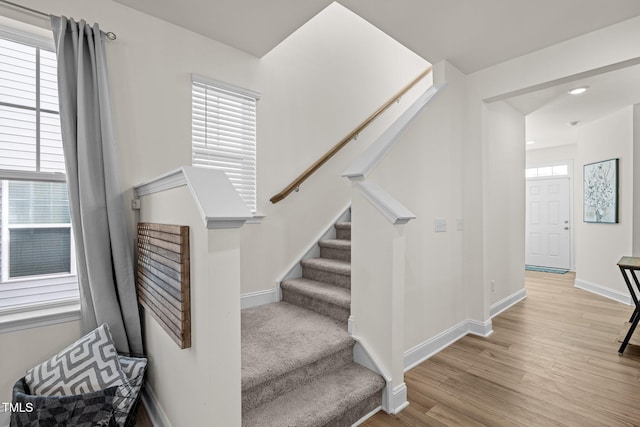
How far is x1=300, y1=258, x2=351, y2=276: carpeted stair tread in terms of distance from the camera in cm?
257

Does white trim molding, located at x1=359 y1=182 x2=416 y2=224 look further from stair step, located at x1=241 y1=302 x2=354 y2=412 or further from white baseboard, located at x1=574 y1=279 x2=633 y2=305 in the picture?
white baseboard, located at x1=574 y1=279 x2=633 y2=305

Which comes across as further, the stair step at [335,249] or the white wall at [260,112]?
the stair step at [335,249]

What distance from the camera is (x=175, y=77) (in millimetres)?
2246

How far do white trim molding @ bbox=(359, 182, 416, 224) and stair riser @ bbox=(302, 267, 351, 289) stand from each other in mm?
807

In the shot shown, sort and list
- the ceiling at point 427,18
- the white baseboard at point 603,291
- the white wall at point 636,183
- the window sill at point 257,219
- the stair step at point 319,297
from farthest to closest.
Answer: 1. the white baseboard at point 603,291
2. the white wall at point 636,183
3. the window sill at point 257,219
4. the stair step at point 319,297
5. the ceiling at point 427,18

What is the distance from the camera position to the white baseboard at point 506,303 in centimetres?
354

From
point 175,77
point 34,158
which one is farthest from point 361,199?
point 34,158

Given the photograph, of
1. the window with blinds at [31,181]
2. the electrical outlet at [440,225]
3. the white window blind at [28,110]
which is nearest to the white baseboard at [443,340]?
the electrical outlet at [440,225]

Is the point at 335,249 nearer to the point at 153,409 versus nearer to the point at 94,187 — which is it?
the point at 153,409

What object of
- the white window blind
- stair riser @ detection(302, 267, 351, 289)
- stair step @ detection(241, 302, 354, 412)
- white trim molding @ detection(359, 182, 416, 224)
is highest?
the white window blind

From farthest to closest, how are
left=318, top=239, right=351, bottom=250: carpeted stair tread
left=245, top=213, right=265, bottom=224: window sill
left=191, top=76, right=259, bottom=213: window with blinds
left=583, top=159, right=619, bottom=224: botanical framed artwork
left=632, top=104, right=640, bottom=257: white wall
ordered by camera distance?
left=583, top=159, right=619, bottom=224: botanical framed artwork
left=632, top=104, right=640, bottom=257: white wall
left=318, top=239, right=351, bottom=250: carpeted stair tread
left=245, top=213, right=265, bottom=224: window sill
left=191, top=76, right=259, bottom=213: window with blinds

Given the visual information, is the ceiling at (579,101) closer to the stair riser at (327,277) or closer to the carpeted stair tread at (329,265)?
the carpeted stair tread at (329,265)

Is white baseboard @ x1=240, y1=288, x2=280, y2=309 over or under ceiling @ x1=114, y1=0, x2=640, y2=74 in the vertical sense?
under

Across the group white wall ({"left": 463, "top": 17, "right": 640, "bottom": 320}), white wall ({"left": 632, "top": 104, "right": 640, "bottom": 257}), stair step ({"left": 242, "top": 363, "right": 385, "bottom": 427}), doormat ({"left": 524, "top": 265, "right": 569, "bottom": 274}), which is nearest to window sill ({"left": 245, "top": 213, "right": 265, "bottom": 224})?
stair step ({"left": 242, "top": 363, "right": 385, "bottom": 427})
